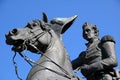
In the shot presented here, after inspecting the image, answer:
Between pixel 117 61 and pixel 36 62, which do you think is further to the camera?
pixel 117 61

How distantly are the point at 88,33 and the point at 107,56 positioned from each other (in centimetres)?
78

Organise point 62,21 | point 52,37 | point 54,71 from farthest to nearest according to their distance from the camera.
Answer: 1. point 62,21
2. point 52,37
3. point 54,71

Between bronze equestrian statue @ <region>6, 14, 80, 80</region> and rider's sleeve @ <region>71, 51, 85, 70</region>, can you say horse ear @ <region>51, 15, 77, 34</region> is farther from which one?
rider's sleeve @ <region>71, 51, 85, 70</region>

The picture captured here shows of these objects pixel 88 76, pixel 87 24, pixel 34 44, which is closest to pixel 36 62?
pixel 34 44

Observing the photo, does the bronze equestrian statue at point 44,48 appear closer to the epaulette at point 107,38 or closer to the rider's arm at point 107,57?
the rider's arm at point 107,57

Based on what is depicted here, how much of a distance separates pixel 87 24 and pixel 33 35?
145cm

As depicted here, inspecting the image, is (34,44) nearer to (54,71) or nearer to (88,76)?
(54,71)

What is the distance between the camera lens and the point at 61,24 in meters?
8.19

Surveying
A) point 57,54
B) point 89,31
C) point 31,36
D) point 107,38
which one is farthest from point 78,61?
point 31,36

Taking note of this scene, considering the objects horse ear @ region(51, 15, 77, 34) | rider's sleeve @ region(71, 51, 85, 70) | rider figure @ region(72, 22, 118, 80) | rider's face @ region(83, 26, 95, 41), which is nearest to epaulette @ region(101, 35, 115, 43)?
rider figure @ region(72, 22, 118, 80)

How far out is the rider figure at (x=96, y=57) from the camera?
782 centimetres

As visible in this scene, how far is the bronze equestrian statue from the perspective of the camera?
7.13 metres

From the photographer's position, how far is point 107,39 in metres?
8.09

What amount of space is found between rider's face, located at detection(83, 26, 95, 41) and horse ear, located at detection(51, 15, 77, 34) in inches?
14.1
